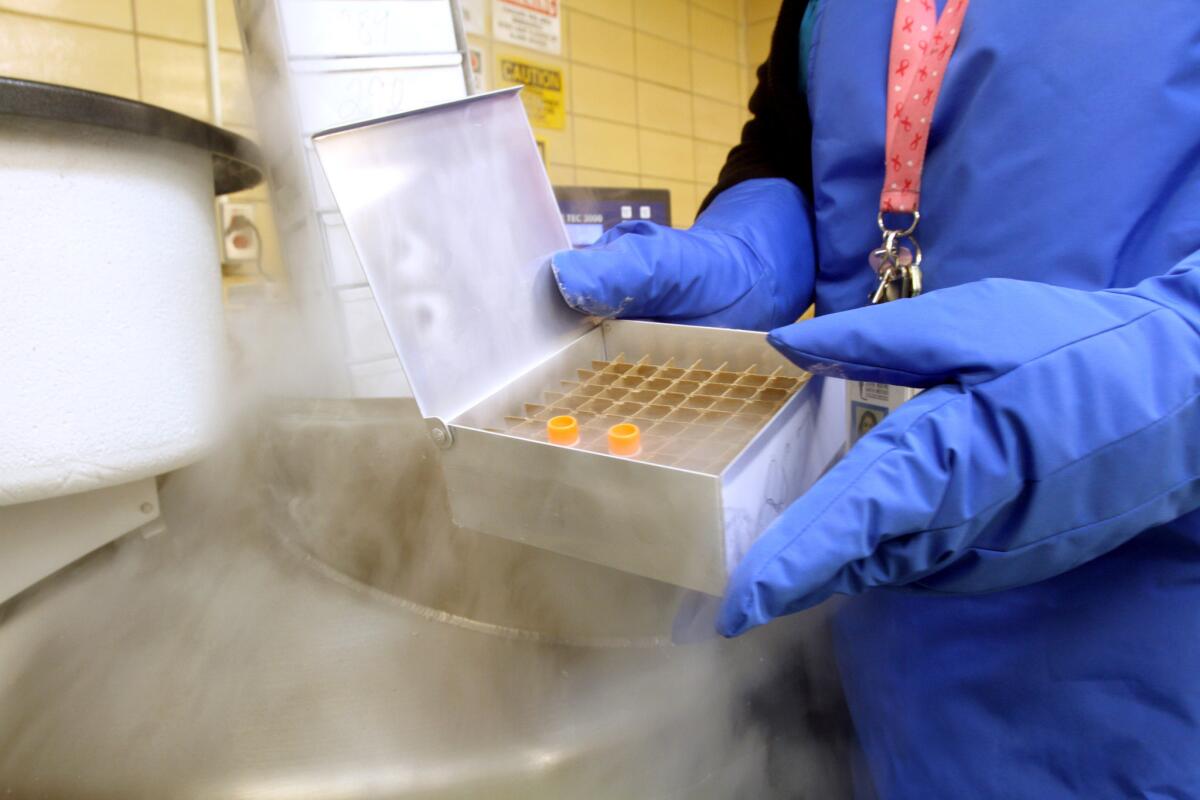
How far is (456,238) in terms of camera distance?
1.44 feet

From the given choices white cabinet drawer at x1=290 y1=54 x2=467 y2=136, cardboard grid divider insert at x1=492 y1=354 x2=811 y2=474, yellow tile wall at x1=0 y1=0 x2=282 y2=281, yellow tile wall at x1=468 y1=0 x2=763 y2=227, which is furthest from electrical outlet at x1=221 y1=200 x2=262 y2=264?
cardboard grid divider insert at x1=492 y1=354 x2=811 y2=474

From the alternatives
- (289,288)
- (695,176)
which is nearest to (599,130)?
(695,176)

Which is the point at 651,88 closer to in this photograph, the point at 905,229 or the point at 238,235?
the point at 238,235

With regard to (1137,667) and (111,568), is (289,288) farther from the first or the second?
(1137,667)

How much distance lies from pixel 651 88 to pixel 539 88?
16.2 inches

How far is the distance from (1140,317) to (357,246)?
39 cm

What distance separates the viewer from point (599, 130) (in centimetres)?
174

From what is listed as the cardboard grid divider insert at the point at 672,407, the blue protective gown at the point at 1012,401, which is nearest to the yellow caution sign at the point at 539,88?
the blue protective gown at the point at 1012,401

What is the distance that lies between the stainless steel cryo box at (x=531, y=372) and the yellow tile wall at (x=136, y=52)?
0.68 meters

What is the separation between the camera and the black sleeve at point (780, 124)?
0.62 metres

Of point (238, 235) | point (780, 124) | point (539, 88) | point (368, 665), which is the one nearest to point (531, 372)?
point (368, 665)

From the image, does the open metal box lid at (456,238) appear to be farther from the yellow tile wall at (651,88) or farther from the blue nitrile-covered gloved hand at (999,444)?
the yellow tile wall at (651,88)

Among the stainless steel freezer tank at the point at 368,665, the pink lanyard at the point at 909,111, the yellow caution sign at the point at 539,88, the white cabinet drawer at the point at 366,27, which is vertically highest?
the yellow caution sign at the point at 539,88

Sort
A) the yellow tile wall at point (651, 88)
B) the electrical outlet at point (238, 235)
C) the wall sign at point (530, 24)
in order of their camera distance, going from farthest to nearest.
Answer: the yellow tile wall at point (651, 88) → the wall sign at point (530, 24) → the electrical outlet at point (238, 235)
